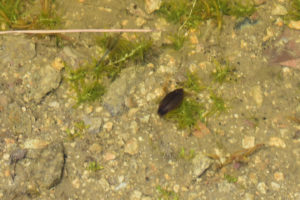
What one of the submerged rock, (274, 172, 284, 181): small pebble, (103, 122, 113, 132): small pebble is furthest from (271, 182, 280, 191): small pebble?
the submerged rock

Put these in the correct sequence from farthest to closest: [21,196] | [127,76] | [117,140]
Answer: [127,76], [117,140], [21,196]

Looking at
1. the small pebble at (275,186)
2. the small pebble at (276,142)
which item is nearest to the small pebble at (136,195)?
the small pebble at (275,186)

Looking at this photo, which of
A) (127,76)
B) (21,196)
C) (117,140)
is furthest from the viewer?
(127,76)

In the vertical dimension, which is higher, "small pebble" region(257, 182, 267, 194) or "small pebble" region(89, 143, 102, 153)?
"small pebble" region(89, 143, 102, 153)

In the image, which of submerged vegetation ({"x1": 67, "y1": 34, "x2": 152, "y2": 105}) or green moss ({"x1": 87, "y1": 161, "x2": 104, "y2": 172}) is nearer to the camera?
green moss ({"x1": 87, "y1": 161, "x2": 104, "y2": 172})

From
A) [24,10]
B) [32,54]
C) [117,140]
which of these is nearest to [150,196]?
[117,140]

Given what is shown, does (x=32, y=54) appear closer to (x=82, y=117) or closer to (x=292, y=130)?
(x=82, y=117)

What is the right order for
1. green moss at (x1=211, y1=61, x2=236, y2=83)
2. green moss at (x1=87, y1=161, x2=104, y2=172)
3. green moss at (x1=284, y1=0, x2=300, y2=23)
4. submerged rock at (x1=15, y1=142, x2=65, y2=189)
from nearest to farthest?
1. submerged rock at (x1=15, y1=142, x2=65, y2=189)
2. green moss at (x1=87, y1=161, x2=104, y2=172)
3. green moss at (x1=211, y1=61, x2=236, y2=83)
4. green moss at (x1=284, y1=0, x2=300, y2=23)

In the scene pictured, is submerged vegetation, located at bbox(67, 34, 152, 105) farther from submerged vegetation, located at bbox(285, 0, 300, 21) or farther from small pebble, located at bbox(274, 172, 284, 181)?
small pebble, located at bbox(274, 172, 284, 181)
